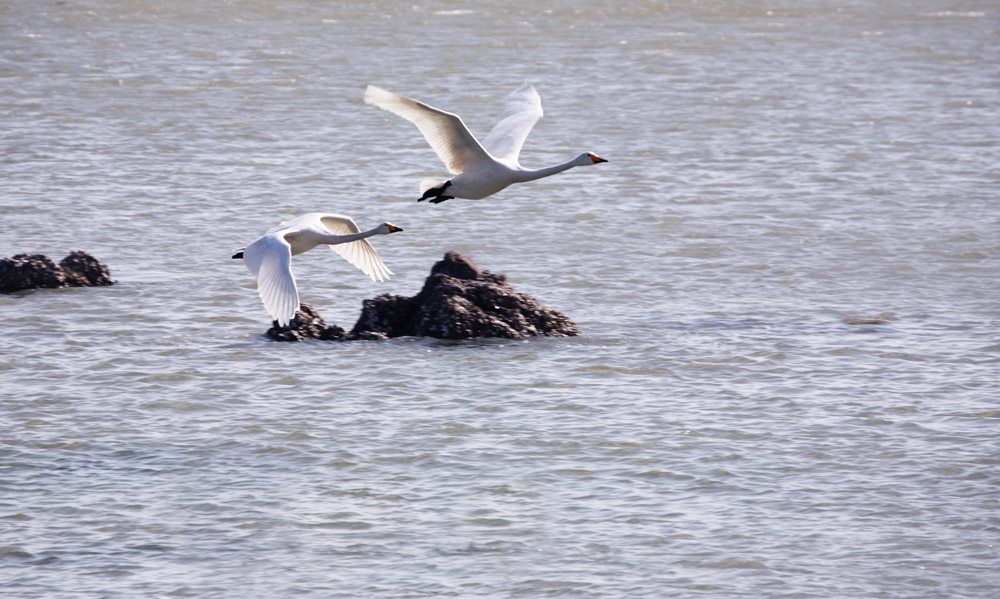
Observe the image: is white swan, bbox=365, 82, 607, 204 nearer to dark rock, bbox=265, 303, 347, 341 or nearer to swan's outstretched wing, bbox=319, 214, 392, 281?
swan's outstretched wing, bbox=319, 214, 392, 281

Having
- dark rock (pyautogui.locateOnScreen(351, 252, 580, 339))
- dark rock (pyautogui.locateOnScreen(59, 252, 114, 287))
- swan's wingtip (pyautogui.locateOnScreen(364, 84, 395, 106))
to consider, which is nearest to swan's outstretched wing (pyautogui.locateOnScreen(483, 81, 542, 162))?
dark rock (pyautogui.locateOnScreen(351, 252, 580, 339))

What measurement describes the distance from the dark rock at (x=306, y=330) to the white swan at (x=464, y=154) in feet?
5.56

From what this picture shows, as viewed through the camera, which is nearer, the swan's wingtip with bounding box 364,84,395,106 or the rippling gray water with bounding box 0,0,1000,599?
the rippling gray water with bounding box 0,0,1000,599

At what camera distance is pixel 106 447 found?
11.4m

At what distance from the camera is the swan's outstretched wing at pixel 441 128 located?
11961 millimetres

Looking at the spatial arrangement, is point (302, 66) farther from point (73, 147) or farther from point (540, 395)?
point (540, 395)

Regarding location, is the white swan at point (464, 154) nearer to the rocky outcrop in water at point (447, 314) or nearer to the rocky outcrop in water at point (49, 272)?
the rocky outcrop in water at point (447, 314)

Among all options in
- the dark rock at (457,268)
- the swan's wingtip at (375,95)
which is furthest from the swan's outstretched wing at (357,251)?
the swan's wingtip at (375,95)

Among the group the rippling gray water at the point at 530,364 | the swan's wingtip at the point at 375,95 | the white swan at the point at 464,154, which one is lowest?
the rippling gray water at the point at 530,364

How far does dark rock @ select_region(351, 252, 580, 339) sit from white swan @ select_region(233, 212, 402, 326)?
0.71 metres

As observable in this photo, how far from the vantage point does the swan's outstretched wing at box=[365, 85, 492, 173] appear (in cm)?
1196

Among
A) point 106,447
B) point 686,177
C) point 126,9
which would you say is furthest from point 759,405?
point 126,9

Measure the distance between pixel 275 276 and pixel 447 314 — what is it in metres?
3.12

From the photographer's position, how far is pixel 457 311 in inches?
555
